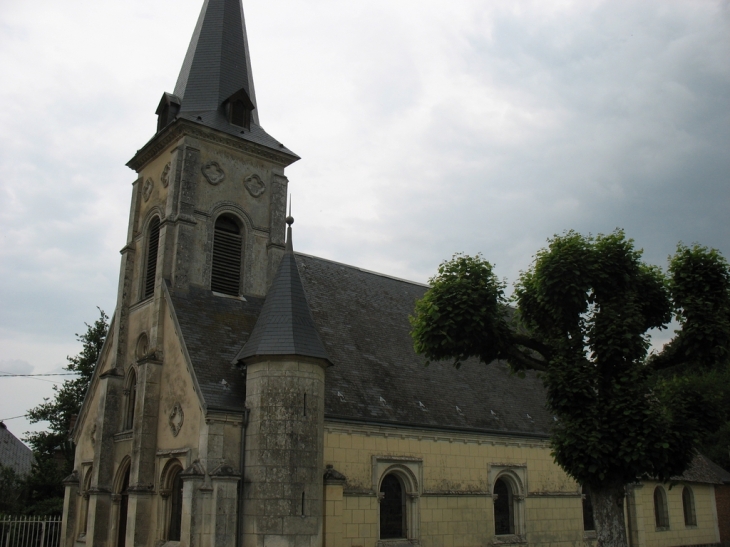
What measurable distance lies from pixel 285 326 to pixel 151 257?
7.18m

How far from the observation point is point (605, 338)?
16062mm

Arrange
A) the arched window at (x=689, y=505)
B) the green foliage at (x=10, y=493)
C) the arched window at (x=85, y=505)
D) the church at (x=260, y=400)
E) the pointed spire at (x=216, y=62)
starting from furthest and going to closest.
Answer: the arched window at (x=689, y=505)
the green foliage at (x=10, y=493)
the pointed spire at (x=216, y=62)
the arched window at (x=85, y=505)
the church at (x=260, y=400)

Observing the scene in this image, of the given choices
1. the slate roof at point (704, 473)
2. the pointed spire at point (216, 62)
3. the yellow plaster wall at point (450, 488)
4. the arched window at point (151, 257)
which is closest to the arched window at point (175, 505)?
the yellow plaster wall at point (450, 488)

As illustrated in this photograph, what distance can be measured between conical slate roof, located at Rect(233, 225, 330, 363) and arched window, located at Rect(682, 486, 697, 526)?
21.0 m

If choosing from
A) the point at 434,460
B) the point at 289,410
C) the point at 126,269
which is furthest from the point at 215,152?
the point at 434,460

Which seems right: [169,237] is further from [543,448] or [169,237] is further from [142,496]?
[543,448]

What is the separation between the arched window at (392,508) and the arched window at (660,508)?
13.9 m

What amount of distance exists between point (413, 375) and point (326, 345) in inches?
146

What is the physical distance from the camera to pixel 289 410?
58.4ft

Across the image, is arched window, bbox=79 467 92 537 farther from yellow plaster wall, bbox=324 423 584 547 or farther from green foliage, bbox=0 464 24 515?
yellow plaster wall, bbox=324 423 584 547

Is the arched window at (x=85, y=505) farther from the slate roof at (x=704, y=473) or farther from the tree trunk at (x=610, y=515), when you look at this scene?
the slate roof at (x=704, y=473)

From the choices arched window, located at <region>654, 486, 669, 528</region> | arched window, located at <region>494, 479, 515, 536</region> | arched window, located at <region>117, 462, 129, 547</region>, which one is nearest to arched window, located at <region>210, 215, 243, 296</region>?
arched window, located at <region>117, 462, 129, 547</region>

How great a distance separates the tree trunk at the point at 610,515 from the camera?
15133mm

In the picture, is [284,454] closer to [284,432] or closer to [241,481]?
[284,432]
